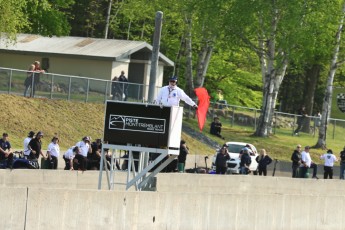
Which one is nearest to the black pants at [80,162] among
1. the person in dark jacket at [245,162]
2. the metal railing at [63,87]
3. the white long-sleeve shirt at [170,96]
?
the person in dark jacket at [245,162]

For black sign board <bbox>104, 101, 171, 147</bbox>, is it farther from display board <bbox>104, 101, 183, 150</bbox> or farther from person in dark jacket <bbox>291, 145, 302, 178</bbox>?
person in dark jacket <bbox>291, 145, 302, 178</bbox>

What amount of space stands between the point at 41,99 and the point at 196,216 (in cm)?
2678

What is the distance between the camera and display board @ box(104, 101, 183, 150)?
837 inches

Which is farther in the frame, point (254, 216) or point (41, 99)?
point (41, 99)

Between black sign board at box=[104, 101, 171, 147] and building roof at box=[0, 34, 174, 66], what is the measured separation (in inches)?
1279

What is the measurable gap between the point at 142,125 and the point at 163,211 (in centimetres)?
336

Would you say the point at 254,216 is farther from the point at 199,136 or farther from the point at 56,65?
the point at 56,65

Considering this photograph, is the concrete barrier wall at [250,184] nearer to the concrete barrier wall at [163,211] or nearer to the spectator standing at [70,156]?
the spectator standing at [70,156]

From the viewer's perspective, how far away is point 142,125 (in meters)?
21.5

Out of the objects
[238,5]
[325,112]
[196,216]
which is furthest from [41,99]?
[196,216]

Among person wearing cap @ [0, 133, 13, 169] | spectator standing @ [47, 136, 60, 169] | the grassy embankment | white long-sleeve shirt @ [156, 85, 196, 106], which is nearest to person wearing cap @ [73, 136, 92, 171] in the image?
spectator standing @ [47, 136, 60, 169]

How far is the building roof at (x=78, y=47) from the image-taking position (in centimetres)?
5538

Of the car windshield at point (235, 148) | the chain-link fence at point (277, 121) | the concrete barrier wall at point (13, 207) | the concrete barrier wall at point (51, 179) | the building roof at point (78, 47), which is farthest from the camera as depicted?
the chain-link fence at point (277, 121)

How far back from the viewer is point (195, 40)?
2463 inches
